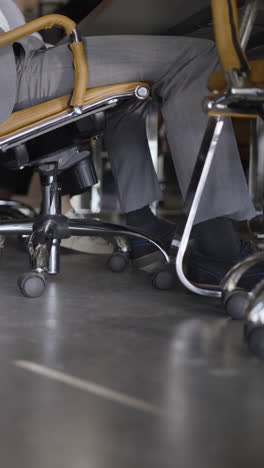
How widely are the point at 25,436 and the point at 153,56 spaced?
1.15 metres

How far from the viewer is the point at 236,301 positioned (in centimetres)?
130

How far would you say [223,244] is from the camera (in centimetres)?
154

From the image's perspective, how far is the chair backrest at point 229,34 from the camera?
→ 115 cm

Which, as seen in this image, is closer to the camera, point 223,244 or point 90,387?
point 90,387

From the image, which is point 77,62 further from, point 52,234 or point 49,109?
point 52,234

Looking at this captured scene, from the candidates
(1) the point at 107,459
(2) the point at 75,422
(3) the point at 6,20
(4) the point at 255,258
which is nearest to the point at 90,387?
(2) the point at 75,422

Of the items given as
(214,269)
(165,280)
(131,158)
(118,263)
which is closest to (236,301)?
(214,269)

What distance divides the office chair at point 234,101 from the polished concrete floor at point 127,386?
0.06 metres

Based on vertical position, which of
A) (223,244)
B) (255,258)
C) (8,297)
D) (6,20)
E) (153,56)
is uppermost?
(6,20)

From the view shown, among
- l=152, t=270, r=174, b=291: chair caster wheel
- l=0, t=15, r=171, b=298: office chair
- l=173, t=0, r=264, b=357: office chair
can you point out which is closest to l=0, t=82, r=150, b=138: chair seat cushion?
l=0, t=15, r=171, b=298: office chair

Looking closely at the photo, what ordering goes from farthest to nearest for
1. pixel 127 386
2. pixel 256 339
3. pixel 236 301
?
1. pixel 236 301
2. pixel 256 339
3. pixel 127 386

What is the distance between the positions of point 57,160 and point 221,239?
2.15 ft

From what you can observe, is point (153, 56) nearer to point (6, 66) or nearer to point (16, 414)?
point (6, 66)

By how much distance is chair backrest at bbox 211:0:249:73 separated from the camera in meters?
1.15
